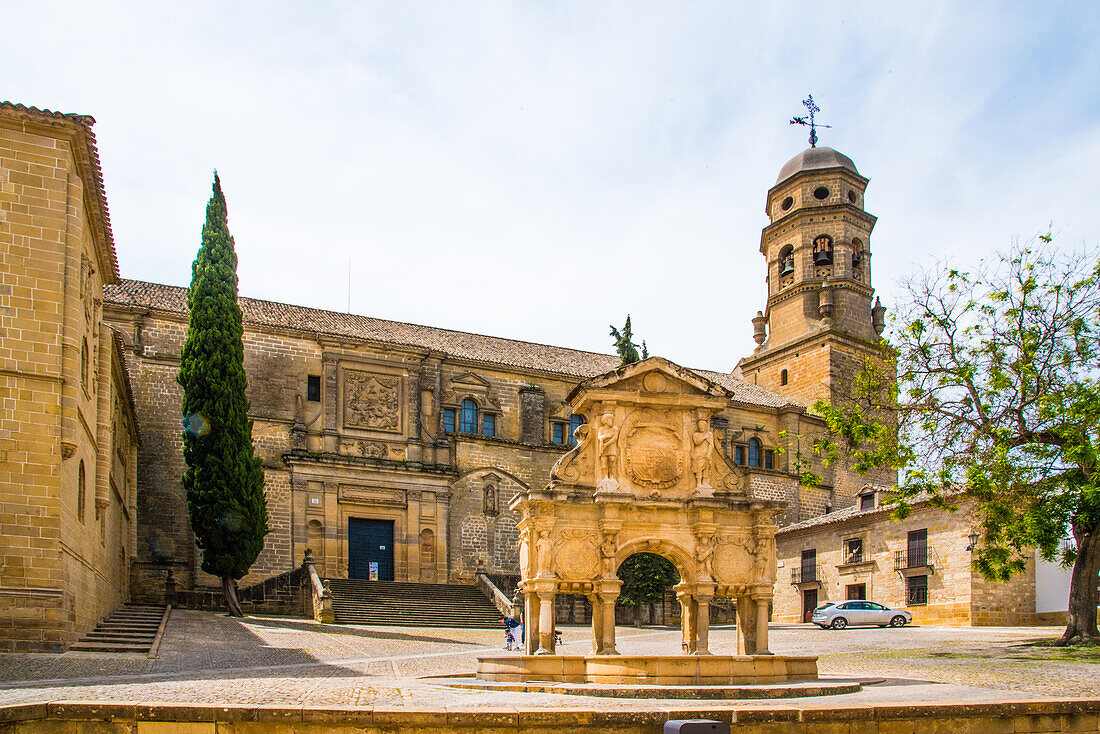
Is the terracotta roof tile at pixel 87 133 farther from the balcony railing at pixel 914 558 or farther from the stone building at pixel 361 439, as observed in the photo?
the balcony railing at pixel 914 558

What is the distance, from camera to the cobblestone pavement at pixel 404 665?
11.3 metres

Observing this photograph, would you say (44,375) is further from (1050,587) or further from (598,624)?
(1050,587)

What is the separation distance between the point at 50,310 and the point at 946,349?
1802cm

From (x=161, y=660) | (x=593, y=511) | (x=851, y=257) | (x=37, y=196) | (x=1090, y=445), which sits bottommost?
(x=161, y=660)

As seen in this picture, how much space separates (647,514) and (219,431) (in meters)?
17.0

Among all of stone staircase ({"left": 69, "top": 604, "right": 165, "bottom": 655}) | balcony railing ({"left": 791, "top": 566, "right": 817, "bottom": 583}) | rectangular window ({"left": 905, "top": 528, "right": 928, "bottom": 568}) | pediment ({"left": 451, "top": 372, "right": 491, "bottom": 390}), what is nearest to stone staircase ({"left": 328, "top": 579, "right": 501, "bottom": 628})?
stone staircase ({"left": 69, "top": 604, "right": 165, "bottom": 655})

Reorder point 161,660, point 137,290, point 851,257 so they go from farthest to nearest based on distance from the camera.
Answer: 1. point 851,257
2. point 137,290
3. point 161,660

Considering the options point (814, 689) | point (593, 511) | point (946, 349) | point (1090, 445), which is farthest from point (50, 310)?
point (1090, 445)

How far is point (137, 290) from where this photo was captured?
35.9 meters

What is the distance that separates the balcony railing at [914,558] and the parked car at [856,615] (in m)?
2.08

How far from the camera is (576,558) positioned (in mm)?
15672

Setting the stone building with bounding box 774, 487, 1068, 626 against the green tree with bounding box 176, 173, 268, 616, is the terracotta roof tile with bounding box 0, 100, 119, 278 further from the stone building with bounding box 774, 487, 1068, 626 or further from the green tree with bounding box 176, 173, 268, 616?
the stone building with bounding box 774, 487, 1068, 626

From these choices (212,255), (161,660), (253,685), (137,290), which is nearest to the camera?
(253,685)

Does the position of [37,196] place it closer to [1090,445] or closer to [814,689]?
[814,689]
